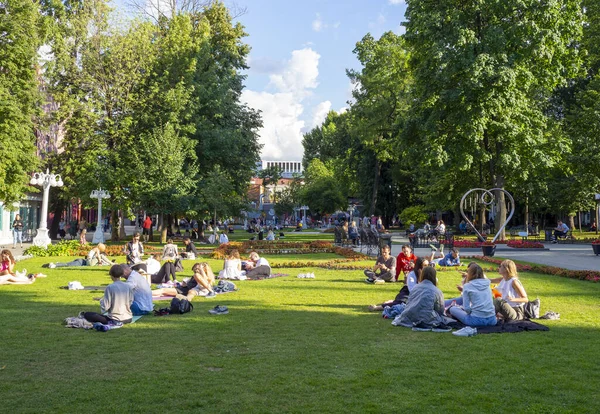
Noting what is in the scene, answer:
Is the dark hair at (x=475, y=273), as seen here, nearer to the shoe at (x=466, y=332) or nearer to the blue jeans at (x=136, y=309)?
the shoe at (x=466, y=332)

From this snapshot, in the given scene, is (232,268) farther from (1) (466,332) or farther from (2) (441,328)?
(1) (466,332)

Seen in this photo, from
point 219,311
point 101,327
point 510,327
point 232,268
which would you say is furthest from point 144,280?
point 510,327

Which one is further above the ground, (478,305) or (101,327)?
(478,305)

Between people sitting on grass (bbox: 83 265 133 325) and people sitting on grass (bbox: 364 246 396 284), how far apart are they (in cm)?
803

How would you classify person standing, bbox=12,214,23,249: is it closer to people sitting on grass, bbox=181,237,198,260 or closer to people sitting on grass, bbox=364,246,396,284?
people sitting on grass, bbox=181,237,198,260

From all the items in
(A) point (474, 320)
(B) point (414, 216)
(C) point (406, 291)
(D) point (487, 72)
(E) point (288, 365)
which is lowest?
(E) point (288, 365)

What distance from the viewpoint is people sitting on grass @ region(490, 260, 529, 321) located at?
10.2m

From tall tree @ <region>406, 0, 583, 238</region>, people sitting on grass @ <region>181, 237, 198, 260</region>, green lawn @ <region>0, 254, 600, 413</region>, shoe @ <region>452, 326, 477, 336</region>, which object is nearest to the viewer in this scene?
green lawn @ <region>0, 254, 600, 413</region>

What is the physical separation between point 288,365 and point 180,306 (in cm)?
465

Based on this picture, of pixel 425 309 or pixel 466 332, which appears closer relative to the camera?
pixel 466 332

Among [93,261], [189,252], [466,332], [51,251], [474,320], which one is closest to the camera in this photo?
[466,332]

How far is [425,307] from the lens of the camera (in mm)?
10039

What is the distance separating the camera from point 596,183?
40.0 metres

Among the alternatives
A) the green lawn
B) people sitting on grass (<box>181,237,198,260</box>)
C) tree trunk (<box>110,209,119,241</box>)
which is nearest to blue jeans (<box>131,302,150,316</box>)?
the green lawn
